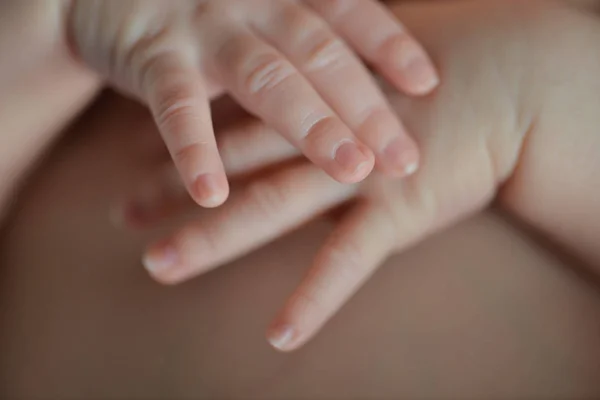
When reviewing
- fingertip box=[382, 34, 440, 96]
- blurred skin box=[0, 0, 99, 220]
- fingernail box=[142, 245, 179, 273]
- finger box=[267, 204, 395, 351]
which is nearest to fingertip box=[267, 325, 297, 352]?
finger box=[267, 204, 395, 351]

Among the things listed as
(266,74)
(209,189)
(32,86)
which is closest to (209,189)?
(209,189)

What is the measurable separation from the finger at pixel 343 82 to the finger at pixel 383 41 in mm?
13

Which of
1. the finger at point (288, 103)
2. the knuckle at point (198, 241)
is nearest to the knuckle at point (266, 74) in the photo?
the finger at point (288, 103)

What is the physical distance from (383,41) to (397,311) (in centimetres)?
21

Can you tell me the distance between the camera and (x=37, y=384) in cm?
54

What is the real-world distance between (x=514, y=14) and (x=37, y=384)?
0.48 meters

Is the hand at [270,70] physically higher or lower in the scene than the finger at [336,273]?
higher

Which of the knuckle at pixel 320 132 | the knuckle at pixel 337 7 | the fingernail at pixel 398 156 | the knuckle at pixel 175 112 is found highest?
the knuckle at pixel 337 7

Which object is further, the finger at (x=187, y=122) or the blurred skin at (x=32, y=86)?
the blurred skin at (x=32, y=86)

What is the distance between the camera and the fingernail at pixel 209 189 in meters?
0.44

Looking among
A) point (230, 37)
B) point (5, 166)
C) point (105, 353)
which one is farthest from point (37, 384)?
point (230, 37)

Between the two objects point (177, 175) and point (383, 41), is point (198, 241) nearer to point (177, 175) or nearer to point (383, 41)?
point (177, 175)

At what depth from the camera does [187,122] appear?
0.47m

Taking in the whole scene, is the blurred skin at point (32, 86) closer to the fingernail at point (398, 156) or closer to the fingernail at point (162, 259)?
the fingernail at point (162, 259)
